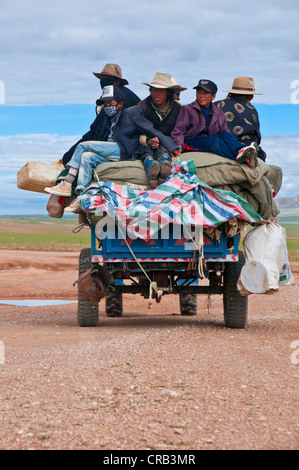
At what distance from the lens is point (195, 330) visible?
32.4ft

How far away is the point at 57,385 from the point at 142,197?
400 centimetres

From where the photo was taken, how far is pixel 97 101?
11.0m

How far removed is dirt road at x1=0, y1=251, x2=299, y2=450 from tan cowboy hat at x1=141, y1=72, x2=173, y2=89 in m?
3.54

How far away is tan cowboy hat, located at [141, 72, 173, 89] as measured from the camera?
404 inches

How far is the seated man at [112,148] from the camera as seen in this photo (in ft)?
32.6

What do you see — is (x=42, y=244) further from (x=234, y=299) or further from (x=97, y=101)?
(x=234, y=299)

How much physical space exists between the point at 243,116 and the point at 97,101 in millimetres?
2303

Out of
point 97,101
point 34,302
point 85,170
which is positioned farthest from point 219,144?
point 34,302

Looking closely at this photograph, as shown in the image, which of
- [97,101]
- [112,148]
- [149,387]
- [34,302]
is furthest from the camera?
[34,302]

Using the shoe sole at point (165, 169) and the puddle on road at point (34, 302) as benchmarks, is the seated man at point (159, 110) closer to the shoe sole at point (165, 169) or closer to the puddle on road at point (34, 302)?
the shoe sole at point (165, 169)

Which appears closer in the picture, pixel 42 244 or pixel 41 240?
pixel 42 244

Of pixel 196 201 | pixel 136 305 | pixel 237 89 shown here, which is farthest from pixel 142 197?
pixel 136 305

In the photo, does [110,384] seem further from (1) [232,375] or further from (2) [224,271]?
(2) [224,271]

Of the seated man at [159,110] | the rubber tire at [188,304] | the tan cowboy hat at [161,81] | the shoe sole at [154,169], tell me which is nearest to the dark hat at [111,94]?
the seated man at [159,110]
